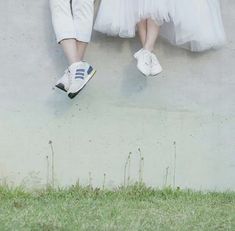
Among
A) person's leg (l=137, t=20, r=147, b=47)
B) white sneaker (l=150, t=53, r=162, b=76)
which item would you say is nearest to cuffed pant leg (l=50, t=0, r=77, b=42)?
person's leg (l=137, t=20, r=147, b=47)

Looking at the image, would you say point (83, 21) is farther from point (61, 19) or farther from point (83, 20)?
point (61, 19)

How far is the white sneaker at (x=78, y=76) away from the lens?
446cm

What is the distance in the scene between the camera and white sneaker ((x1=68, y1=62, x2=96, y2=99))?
4.46 metres

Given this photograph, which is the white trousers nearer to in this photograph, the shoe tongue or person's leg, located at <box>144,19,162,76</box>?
the shoe tongue

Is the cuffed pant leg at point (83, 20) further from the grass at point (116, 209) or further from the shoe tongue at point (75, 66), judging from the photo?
the grass at point (116, 209)

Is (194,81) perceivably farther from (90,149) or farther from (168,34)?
(90,149)

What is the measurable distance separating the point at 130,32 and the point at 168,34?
32cm

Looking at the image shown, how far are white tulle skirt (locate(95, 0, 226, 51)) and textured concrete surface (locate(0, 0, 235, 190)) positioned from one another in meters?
0.16

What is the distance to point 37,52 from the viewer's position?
4777 millimetres

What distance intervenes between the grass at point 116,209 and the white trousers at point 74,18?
3.64 ft

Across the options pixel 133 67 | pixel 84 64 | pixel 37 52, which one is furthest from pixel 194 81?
pixel 37 52

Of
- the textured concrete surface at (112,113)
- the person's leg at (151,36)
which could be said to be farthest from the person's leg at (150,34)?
the textured concrete surface at (112,113)

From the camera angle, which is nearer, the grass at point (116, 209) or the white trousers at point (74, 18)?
the grass at point (116, 209)

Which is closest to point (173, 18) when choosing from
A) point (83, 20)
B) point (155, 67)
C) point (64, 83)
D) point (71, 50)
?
point (155, 67)
